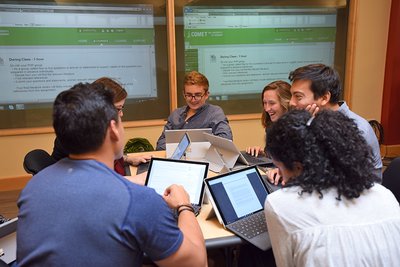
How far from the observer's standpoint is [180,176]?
60.4 inches

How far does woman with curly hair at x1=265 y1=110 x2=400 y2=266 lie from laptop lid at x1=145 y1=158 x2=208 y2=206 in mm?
477

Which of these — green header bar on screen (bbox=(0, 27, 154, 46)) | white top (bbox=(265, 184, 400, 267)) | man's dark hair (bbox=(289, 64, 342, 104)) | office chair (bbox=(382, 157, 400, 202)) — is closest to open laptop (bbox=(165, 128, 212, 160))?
man's dark hair (bbox=(289, 64, 342, 104))

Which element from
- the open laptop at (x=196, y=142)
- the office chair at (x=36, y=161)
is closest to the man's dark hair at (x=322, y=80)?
the open laptop at (x=196, y=142)

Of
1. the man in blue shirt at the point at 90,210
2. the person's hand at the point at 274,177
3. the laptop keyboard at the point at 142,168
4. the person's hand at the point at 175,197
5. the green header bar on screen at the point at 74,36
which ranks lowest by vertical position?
the laptop keyboard at the point at 142,168

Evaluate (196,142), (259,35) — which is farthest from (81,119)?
(259,35)

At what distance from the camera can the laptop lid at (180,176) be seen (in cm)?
150

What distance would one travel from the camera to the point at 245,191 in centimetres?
142

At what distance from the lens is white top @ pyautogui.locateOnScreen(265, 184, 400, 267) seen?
95cm

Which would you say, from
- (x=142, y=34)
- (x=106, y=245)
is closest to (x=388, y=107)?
(x=142, y=34)

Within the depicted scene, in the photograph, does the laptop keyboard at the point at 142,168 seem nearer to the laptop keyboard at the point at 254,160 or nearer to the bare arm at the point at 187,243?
the laptop keyboard at the point at 254,160

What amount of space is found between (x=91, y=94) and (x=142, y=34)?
2810 mm

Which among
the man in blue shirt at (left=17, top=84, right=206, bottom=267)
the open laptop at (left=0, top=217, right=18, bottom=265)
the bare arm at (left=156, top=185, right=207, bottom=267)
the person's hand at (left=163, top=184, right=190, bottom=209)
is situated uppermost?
the man in blue shirt at (left=17, top=84, right=206, bottom=267)

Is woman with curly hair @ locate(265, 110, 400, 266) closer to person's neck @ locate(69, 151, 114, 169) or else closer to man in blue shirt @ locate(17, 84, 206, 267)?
man in blue shirt @ locate(17, 84, 206, 267)

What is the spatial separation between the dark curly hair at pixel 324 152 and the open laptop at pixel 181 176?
0.48 m
